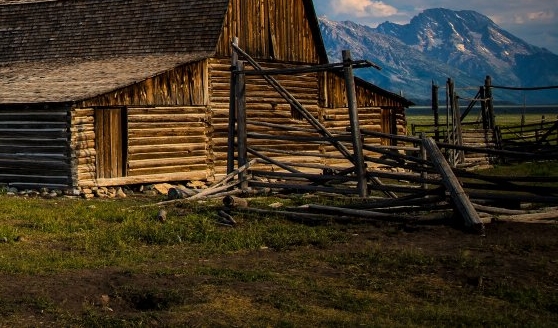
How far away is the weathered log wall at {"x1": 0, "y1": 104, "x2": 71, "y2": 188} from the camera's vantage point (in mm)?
20922

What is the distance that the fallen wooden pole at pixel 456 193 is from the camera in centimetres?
1177

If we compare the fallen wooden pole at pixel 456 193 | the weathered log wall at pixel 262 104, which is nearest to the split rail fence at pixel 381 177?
the fallen wooden pole at pixel 456 193

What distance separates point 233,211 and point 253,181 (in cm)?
233

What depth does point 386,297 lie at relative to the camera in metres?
8.91

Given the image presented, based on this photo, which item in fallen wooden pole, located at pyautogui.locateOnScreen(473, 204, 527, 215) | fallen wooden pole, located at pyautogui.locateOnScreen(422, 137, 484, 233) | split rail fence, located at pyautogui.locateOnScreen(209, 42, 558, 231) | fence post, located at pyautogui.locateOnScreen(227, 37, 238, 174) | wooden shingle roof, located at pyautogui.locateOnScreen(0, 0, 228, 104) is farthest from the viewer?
wooden shingle roof, located at pyautogui.locateOnScreen(0, 0, 228, 104)

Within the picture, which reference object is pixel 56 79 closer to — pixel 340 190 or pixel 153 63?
pixel 153 63

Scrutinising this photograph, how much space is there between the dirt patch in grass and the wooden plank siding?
589 inches

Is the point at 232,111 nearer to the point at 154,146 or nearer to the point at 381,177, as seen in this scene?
the point at 381,177

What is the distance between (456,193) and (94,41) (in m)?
18.2

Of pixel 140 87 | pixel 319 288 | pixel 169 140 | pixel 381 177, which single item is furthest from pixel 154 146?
pixel 319 288

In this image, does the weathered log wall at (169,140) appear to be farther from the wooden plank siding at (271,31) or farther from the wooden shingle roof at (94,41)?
the wooden plank siding at (271,31)

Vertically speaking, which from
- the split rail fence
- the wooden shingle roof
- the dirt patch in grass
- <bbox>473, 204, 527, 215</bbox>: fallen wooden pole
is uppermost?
the wooden shingle roof

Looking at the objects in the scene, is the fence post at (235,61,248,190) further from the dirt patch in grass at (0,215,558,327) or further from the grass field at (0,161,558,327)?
the dirt patch in grass at (0,215,558,327)

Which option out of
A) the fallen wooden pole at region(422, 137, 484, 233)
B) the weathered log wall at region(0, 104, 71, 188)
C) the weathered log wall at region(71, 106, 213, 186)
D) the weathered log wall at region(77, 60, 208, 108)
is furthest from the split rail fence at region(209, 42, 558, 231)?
the weathered log wall at region(0, 104, 71, 188)
